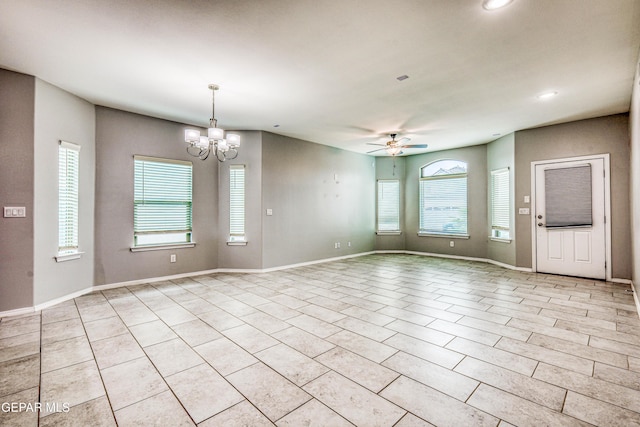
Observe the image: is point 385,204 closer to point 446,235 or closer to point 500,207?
point 446,235

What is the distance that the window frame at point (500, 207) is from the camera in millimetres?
6285

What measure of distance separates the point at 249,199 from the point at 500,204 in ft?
18.2

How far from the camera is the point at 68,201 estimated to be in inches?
163

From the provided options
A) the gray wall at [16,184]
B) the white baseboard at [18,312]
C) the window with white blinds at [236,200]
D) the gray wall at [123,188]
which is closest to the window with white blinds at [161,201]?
the gray wall at [123,188]

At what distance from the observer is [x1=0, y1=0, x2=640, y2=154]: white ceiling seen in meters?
2.39

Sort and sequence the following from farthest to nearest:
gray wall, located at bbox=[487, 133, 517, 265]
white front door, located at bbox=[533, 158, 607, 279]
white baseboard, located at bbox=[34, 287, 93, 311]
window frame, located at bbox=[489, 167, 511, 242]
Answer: window frame, located at bbox=[489, 167, 511, 242]
gray wall, located at bbox=[487, 133, 517, 265]
white front door, located at bbox=[533, 158, 607, 279]
white baseboard, located at bbox=[34, 287, 93, 311]

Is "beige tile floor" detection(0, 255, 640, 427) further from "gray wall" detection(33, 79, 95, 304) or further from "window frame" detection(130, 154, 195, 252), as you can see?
"window frame" detection(130, 154, 195, 252)

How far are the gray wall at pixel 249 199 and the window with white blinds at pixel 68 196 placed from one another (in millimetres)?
2249

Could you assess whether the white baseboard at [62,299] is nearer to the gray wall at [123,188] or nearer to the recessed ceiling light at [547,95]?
the gray wall at [123,188]

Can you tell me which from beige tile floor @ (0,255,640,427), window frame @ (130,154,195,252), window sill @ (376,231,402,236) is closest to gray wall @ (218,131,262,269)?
window frame @ (130,154,195,252)

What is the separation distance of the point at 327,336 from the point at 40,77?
467cm

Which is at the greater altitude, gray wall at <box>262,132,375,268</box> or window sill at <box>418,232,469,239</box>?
gray wall at <box>262,132,375,268</box>

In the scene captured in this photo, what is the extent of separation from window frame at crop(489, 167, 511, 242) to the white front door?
565mm

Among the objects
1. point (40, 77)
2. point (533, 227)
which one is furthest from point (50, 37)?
point (533, 227)
